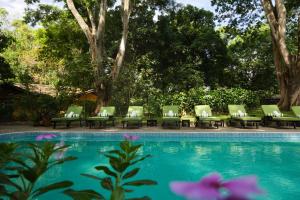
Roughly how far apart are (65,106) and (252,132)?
10.3m

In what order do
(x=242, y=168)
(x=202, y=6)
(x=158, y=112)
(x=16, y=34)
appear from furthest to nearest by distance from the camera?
(x=16, y=34), (x=202, y=6), (x=158, y=112), (x=242, y=168)

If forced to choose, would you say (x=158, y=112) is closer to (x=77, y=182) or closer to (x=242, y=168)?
(x=242, y=168)

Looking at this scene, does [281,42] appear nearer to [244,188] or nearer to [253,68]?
[253,68]

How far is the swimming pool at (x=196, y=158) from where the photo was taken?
6.15 metres

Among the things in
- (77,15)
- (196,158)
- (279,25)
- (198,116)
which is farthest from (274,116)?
(77,15)

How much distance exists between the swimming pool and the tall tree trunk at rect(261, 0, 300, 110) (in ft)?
20.5

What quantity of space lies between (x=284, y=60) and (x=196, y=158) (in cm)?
1069

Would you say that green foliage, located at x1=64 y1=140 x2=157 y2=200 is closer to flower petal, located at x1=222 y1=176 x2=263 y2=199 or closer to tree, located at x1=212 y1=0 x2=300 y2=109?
flower petal, located at x1=222 y1=176 x2=263 y2=199

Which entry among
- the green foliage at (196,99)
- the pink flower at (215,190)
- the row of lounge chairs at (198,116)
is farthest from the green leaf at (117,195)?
the green foliage at (196,99)

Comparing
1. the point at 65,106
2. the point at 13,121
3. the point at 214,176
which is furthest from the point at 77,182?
the point at 13,121

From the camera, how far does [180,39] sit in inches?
1014

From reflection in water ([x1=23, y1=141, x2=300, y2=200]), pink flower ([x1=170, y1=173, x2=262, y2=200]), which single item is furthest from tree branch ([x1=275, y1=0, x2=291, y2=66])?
pink flower ([x1=170, y1=173, x2=262, y2=200])

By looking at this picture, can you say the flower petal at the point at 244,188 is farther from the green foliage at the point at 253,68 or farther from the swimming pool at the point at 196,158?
the green foliage at the point at 253,68

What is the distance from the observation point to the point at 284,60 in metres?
16.2
